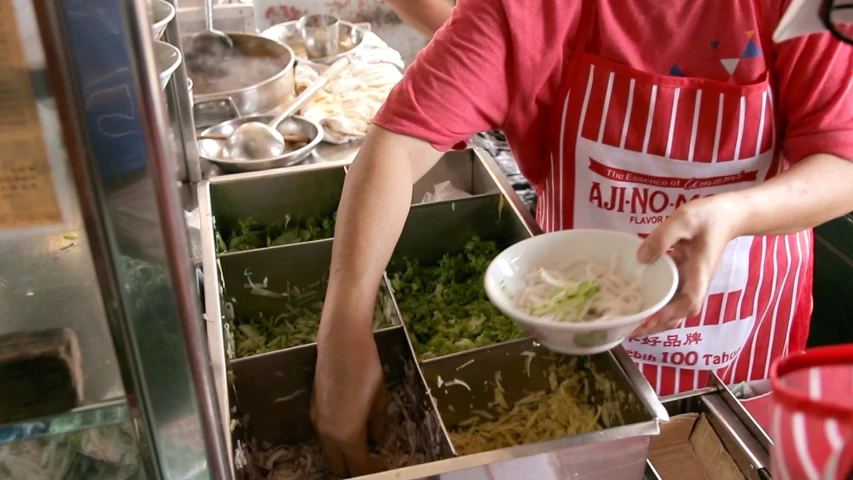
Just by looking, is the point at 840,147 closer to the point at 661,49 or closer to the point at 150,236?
the point at 661,49

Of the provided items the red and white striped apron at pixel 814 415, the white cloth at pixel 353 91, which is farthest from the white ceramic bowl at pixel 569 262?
the white cloth at pixel 353 91

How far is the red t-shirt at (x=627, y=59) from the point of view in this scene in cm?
127

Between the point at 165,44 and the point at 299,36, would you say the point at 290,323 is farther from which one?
the point at 299,36

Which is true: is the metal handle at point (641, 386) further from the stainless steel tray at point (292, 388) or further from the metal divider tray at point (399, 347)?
the stainless steel tray at point (292, 388)

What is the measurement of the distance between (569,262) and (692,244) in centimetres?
23

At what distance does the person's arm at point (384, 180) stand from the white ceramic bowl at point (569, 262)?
0.24 m

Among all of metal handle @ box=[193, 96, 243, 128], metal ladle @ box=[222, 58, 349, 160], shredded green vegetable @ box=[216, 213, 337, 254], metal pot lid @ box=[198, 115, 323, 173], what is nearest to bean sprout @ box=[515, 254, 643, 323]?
shredded green vegetable @ box=[216, 213, 337, 254]

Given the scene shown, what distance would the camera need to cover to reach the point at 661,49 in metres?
1.37

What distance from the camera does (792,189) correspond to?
3.95 ft

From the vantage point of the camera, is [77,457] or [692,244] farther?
[692,244]

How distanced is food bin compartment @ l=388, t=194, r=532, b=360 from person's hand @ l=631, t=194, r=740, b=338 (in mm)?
496

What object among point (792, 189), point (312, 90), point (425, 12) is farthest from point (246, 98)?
point (792, 189)

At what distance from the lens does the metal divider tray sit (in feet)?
3.51

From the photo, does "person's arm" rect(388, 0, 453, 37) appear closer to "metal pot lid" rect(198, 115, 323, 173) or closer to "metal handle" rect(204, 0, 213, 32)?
"metal pot lid" rect(198, 115, 323, 173)
